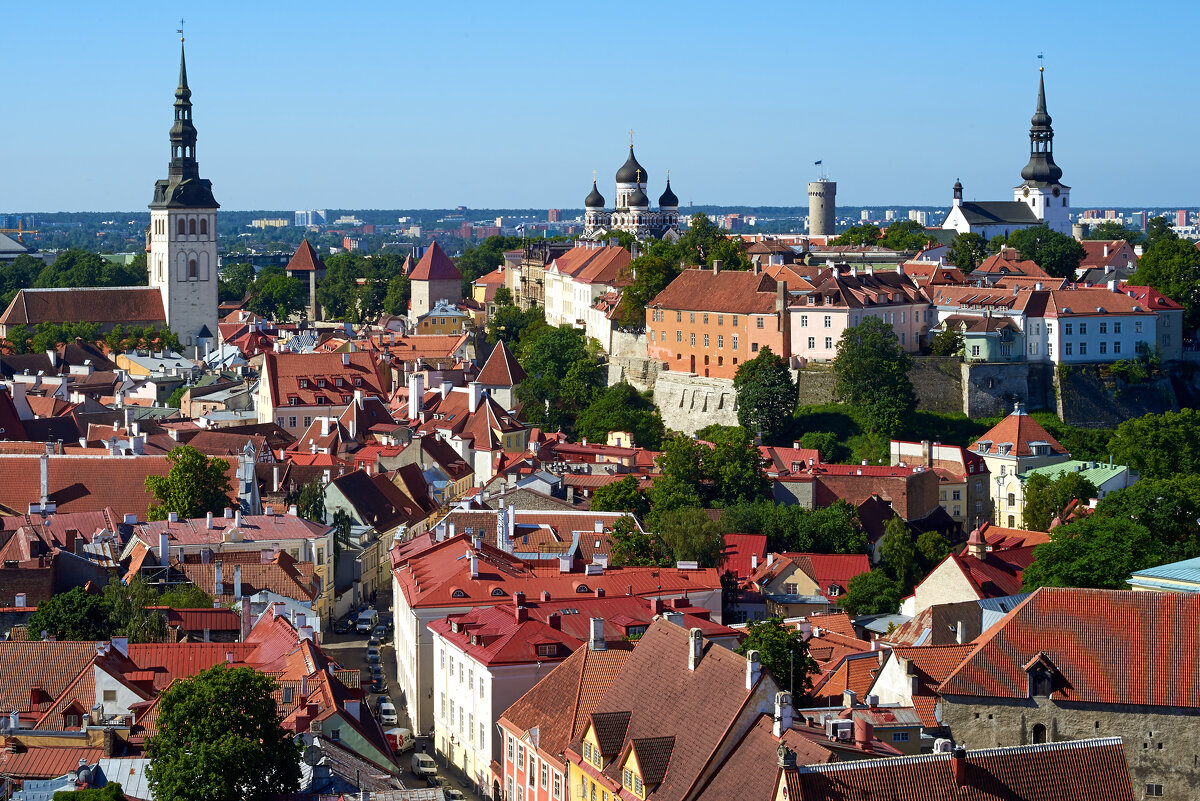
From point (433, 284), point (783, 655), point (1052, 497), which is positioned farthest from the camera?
point (433, 284)

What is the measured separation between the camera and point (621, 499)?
57844mm

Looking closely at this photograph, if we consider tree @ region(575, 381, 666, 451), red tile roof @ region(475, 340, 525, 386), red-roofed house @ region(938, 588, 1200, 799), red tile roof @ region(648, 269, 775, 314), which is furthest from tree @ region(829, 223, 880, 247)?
red-roofed house @ region(938, 588, 1200, 799)

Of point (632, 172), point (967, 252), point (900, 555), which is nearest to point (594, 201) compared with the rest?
point (632, 172)

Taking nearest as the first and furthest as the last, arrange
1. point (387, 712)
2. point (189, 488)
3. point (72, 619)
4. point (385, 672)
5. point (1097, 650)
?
point (1097, 650) → point (72, 619) → point (387, 712) → point (385, 672) → point (189, 488)

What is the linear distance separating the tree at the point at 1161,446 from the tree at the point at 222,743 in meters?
40.8

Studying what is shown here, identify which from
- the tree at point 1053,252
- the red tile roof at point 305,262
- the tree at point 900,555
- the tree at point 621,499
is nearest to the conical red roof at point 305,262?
the red tile roof at point 305,262

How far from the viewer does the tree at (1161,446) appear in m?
65.5

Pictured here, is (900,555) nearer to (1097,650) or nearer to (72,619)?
(72,619)

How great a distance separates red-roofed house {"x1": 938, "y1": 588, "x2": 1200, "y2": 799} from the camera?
30875 millimetres

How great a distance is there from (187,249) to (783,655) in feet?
273

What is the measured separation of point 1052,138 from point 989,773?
96.5m

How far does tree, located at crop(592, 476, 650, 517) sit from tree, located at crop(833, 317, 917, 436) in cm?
1311

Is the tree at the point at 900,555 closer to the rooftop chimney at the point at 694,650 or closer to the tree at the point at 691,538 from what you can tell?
the tree at the point at 691,538

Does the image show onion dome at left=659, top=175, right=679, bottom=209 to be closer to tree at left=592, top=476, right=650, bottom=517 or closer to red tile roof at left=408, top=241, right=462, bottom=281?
red tile roof at left=408, top=241, right=462, bottom=281
